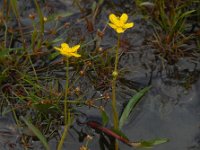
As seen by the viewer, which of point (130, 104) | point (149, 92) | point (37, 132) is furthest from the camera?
point (149, 92)

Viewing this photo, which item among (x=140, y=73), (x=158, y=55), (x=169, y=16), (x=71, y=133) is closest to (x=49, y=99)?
(x=71, y=133)

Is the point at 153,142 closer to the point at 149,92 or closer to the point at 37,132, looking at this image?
the point at 149,92

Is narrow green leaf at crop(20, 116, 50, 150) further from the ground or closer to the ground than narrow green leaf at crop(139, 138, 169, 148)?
further from the ground

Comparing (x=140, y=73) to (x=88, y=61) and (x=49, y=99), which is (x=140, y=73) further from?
(x=49, y=99)

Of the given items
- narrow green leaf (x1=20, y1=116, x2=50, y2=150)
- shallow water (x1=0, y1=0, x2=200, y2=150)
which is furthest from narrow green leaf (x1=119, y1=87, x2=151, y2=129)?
narrow green leaf (x1=20, y1=116, x2=50, y2=150)

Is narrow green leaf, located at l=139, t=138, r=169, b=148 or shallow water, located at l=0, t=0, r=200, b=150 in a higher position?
shallow water, located at l=0, t=0, r=200, b=150

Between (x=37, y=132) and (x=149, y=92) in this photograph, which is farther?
(x=149, y=92)

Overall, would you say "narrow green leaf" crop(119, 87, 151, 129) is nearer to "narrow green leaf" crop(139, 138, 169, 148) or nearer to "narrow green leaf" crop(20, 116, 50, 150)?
"narrow green leaf" crop(139, 138, 169, 148)

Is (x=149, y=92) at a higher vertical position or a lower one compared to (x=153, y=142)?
higher

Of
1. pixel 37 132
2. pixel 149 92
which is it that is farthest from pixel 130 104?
pixel 37 132

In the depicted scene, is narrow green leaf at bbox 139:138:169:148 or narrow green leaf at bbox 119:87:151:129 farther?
narrow green leaf at bbox 119:87:151:129

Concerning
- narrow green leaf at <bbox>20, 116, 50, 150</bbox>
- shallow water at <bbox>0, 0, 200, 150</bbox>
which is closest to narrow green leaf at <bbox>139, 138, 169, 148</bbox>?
shallow water at <bbox>0, 0, 200, 150</bbox>
